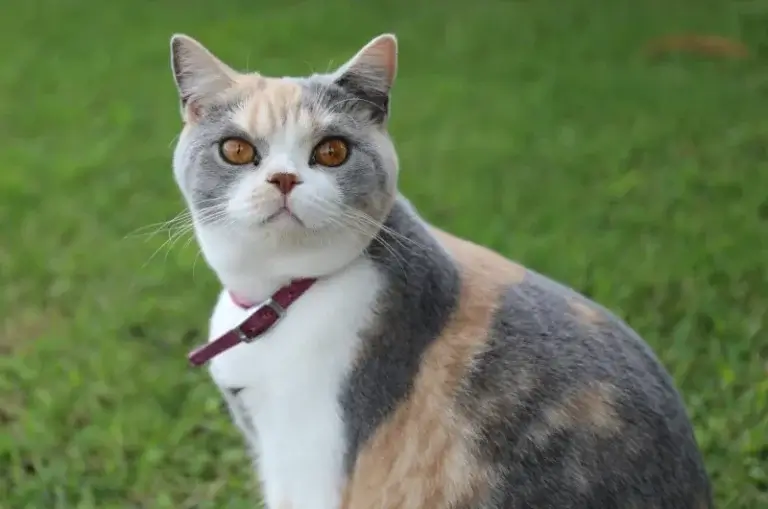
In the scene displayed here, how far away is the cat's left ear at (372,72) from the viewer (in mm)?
1163

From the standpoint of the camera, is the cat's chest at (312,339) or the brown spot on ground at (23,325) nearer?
the cat's chest at (312,339)

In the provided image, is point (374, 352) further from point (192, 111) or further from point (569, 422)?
point (192, 111)

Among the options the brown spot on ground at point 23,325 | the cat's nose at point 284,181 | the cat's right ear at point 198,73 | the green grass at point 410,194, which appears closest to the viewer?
the cat's nose at point 284,181

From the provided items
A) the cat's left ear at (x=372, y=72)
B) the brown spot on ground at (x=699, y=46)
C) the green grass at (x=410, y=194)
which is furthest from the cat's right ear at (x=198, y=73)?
the brown spot on ground at (x=699, y=46)

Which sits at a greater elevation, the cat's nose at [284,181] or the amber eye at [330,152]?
the amber eye at [330,152]

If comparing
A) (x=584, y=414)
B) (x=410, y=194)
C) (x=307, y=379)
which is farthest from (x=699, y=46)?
(x=307, y=379)

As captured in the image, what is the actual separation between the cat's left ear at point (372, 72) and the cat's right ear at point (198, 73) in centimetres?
15

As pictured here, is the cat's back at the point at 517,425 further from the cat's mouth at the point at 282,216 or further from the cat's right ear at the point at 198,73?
the cat's right ear at the point at 198,73

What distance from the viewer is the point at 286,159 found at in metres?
1.09

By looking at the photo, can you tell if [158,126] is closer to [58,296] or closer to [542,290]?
[58,296]

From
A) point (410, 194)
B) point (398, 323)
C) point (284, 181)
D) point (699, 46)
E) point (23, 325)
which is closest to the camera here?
point (284, 181)

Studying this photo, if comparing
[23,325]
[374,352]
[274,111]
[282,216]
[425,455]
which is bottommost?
[23,325]

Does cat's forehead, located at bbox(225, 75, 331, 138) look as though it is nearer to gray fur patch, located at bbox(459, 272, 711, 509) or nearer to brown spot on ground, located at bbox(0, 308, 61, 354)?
gray fur patch, located at bbox(459, 272, 711, 509)

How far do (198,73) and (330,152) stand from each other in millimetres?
209
